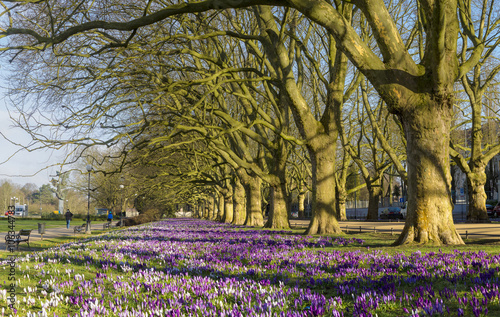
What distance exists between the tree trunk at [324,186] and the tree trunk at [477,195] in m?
12.2

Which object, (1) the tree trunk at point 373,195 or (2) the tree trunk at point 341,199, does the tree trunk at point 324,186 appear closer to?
(1) the tree trunk at point 373,195

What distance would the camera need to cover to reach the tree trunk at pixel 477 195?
21969 millimetres

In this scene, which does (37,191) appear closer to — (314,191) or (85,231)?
(85,231)

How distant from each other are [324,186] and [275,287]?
10353 mm

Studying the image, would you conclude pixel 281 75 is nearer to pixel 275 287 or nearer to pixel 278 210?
pixel 278 210

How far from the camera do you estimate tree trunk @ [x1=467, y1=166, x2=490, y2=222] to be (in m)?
22.0

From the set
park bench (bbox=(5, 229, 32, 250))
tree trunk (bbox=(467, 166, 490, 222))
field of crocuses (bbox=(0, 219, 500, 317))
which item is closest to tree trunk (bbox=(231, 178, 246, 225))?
park bench (bbox=(5, 229, 32, 250))

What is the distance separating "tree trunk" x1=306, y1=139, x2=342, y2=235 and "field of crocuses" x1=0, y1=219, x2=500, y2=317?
7419mm

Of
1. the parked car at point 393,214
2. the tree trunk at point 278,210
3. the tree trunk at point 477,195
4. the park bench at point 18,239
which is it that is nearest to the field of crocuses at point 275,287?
the park bench at point 18,239

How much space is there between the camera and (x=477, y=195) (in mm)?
22594

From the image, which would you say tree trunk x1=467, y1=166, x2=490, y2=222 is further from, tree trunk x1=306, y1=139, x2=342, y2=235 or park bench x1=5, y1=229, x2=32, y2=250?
park bench x1=5, y1=229, x2=32, y2=250

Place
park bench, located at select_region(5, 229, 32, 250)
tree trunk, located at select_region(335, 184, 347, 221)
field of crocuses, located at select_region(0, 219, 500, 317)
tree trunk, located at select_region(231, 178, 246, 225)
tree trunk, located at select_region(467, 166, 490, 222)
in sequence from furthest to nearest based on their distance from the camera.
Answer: tree trunk, located at select_region(335, 184, 347, 221)
tree trunk, located at select_region(231, 178, 246, 225)
tree trunk, located at select_region(467, 166, 490, 222)
park bench, located at select_region(5, 229, 32, 250)
field of crocuses, located at select_region(0, 219, 500, 317)

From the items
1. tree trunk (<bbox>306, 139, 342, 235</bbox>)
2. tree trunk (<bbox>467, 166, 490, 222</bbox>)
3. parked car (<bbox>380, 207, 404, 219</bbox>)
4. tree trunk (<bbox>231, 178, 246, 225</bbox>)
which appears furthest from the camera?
parked car (<bbox>380, 207, 404, 219</bbox>)

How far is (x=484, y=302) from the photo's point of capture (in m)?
3.15
